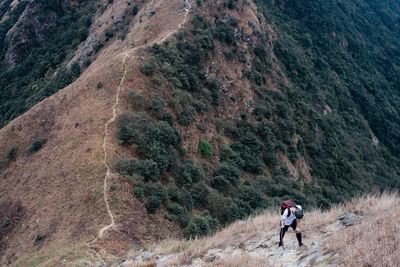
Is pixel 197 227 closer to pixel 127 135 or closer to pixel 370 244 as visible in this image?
pixel 127 135

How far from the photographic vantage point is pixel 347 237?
1263cm

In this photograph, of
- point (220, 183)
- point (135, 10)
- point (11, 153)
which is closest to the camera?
point (11, 153)

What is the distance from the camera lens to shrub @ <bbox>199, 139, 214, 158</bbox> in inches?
1630

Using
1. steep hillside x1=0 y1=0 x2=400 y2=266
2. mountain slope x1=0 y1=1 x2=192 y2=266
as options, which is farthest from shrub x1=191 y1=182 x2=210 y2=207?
mountain slope x1=0 y1=1 x2=192 y2=266

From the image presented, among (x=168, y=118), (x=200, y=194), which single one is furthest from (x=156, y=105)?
(x=200, y=194)

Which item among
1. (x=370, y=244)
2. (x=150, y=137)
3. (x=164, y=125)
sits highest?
(x=370, y=244)

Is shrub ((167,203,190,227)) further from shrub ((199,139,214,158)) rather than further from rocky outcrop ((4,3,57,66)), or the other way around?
rocky outcrop ((4,3,57,66))

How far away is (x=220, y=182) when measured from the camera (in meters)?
39.4

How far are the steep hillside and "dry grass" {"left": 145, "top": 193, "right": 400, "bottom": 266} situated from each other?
9.92 meters

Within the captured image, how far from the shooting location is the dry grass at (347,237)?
10.8 meters

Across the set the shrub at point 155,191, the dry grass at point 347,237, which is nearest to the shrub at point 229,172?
the shrub at point 155,191

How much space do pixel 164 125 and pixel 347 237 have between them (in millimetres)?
27253

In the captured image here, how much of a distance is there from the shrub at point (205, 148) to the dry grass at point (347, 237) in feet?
71.7

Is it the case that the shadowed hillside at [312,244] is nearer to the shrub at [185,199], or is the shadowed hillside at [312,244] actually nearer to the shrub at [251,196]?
the shrub at [185,199]
